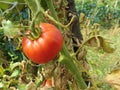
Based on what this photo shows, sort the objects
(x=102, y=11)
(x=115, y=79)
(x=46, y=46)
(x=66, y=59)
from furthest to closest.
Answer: (x=102, y=11) < (x=115, y=79) < (x=66, y=59) < (x=46, y=46)

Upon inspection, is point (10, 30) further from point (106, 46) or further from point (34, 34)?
point (106, 46)

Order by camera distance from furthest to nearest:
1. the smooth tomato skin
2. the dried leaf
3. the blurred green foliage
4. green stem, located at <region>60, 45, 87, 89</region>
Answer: the blurred green foliage < the dried leaf < green stem, located at <region>60, 45, 87, 89</region> < the smooth tomato skin

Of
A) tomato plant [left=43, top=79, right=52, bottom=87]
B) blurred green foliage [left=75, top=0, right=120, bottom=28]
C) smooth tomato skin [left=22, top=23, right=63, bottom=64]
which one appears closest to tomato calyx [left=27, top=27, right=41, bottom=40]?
smooth tomato skin [left=22, top=23, right=63, bottom=64]

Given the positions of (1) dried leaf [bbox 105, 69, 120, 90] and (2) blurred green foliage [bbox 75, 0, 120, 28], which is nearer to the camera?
(1) dried leaf [bbox 105, 69, 120, 90]

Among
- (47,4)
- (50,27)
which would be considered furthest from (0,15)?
(50,27)

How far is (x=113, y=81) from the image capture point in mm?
1030

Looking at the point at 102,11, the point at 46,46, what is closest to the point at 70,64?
the point at 46,46

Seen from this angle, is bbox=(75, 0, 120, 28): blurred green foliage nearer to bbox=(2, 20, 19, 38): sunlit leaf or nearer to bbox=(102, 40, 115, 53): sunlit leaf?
bbox=(102, 40, 115, 53): sunlit leaf

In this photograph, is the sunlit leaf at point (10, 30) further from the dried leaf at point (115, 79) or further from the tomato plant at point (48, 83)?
the dried leaf at point (115, 79)

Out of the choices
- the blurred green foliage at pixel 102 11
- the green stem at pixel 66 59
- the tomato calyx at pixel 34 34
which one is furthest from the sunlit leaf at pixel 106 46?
the blurred green foliage at pixel 102 11

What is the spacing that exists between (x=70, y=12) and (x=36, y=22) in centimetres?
33

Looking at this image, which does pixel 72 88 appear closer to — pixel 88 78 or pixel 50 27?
pixel 88 78

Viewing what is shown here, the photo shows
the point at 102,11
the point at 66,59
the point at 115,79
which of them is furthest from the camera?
the point at 102,11

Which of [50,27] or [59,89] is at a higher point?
[50,27]
